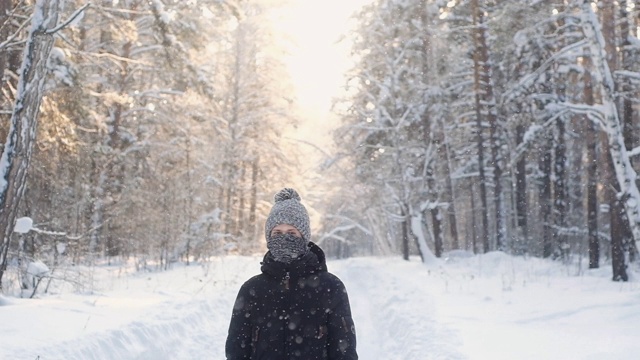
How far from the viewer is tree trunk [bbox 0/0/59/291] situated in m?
8.01

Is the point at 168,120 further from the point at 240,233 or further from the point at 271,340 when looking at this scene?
the point at 271,340

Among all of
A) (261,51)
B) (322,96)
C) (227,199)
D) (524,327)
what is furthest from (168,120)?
(322,96)

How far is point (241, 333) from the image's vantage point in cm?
299

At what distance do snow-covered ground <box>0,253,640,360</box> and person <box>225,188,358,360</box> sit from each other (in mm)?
3150

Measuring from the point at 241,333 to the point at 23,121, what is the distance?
653cm

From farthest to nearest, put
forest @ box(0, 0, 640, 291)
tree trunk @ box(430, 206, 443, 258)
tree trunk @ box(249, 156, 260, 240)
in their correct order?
tree trunk @ box(249, 156, 260, 240)
tree trunk @ box(430, 206, 443, 258)
forest @ box(0, 0, 640, 291)

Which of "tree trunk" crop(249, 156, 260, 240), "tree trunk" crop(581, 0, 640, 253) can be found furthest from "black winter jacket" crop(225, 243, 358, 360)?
"tree trunk" crop(249, 156, 260, 240)

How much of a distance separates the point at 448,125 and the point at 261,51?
11.3m

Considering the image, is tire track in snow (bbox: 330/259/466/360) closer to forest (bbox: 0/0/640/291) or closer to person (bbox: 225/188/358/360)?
person (bbox: 225/188/358/360)

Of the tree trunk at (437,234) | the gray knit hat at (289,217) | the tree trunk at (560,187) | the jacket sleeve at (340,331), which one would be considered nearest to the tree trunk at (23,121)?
the gray knit hat at (289,217)

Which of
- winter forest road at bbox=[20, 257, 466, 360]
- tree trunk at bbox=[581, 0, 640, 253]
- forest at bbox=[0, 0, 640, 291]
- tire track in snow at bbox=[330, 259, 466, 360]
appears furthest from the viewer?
tree trunk at bbox=[581, 0, 640, 253]

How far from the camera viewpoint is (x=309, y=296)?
298 centimetres

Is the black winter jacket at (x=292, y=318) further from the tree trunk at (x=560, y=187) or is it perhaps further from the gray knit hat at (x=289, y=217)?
the tree trunk at (x=560, y=187)

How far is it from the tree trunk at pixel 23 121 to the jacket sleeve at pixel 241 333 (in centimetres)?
635
